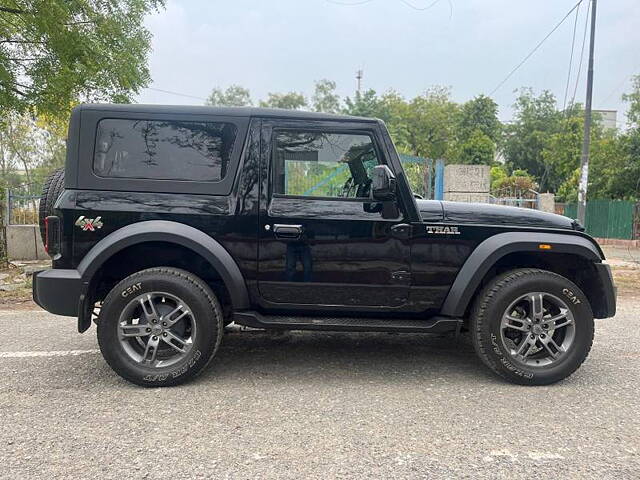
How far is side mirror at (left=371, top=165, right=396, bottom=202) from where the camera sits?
348cm

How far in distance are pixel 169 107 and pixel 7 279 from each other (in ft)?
21.4

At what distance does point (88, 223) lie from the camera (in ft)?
11.5

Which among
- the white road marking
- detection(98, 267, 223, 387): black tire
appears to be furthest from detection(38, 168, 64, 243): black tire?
the white road marking

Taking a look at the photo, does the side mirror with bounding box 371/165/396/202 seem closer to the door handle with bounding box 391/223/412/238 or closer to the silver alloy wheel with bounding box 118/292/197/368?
the door handle with bounding box 391/223/412/238

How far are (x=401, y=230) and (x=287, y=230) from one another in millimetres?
840

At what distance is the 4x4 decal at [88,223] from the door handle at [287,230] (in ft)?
4.16

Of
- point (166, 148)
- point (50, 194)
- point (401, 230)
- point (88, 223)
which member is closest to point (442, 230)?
point (401, 230)

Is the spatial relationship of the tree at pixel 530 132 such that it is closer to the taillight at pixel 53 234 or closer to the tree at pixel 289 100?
the tree at pixel 289 100

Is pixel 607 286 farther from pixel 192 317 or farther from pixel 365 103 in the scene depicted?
pixel 365 103

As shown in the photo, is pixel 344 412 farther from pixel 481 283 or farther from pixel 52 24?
pixel 52 24

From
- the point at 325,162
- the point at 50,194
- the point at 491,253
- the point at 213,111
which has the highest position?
the point at 213,111

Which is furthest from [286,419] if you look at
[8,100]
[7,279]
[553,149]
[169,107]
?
[553,149]

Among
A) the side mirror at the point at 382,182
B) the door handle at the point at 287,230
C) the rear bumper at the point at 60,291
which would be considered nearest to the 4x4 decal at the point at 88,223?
the rear bumper at the point at 60,291

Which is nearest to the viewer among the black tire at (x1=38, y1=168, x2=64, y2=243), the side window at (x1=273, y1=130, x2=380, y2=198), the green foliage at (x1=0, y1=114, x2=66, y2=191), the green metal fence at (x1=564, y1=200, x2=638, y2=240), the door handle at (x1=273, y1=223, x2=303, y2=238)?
the door handle at (x1=273, y1=223, x2=303, y2=238)
